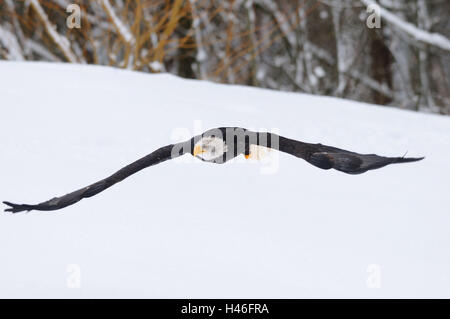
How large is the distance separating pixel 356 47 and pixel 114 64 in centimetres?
490

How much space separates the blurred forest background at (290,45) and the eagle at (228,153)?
13.4ft

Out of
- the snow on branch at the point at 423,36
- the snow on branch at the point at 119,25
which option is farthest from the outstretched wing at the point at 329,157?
the snow on branch at the point at 423,36

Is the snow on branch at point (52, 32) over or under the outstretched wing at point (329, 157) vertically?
over

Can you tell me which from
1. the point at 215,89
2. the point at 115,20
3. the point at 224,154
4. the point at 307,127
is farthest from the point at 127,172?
the point at 115,20

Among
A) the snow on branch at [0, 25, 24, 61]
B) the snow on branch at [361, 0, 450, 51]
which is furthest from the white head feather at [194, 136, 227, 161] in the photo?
the snow on branch at [0, 25, 24, 61]

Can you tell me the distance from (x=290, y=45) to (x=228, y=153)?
7382 mm

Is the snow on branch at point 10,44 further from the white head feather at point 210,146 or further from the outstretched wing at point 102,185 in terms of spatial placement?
the white head feather at point 210,146

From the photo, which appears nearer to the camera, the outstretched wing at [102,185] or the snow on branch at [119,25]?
the outstretched wing at [102,185]

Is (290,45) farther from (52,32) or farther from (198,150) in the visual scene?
(198,150)

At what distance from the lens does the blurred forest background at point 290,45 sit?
6938 mm

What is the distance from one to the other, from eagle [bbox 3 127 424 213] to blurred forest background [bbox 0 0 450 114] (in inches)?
160

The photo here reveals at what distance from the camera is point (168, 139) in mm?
4023

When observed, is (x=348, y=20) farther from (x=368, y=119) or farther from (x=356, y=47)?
(x=368, y=119)

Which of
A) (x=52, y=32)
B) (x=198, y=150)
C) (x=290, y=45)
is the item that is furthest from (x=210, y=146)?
(x=290, y=45)
